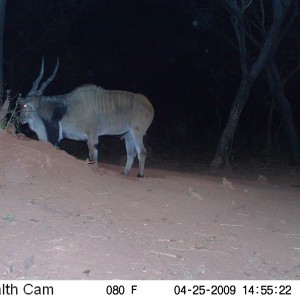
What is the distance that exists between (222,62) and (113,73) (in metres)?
4.23

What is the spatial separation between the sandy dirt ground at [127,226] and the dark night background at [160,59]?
9347 mm

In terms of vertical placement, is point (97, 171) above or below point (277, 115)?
above

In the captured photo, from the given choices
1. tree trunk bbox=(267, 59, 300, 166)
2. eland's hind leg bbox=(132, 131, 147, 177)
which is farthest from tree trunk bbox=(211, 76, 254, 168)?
eland's hind leg bbox=(132, 131, 147, 177)

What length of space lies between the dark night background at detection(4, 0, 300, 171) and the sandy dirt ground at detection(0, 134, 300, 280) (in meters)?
9.35

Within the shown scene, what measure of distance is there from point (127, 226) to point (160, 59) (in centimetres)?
1675

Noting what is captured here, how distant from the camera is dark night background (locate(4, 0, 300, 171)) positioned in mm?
18062

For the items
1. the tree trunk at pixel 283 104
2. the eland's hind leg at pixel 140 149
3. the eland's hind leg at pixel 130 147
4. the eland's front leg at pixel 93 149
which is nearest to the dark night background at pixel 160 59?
the tree trunk at pixel 283 104

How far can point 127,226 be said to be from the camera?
19.3 ft

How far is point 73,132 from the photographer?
1034 centimetres

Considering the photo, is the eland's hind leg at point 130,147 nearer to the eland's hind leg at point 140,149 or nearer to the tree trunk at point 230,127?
the eland's hind leg at point 140,149

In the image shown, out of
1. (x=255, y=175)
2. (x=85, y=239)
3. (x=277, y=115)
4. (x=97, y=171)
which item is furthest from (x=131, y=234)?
(x=277, y=115)

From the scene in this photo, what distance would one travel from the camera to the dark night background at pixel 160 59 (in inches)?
711

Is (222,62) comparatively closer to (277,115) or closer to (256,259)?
(277,115)

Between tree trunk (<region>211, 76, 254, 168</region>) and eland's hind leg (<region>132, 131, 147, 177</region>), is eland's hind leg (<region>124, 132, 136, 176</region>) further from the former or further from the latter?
tree trunk (<region>211, 76, 254, 168</region>)
